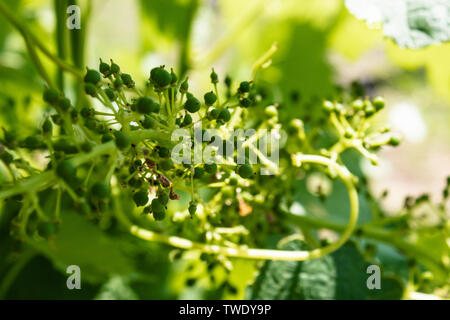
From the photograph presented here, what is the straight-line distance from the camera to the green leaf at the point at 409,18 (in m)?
1.04

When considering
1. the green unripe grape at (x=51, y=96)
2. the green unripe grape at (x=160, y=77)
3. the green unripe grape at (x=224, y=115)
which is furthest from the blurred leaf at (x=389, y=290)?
the green unripe grape at (x=51, y=96)

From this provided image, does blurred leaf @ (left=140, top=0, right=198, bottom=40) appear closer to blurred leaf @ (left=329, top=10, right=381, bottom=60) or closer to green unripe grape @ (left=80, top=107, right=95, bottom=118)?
blurred leaf @ (left=329, top=10, right=381, bottom=60)

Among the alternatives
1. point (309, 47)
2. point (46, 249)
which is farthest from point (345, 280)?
point (309, 47)

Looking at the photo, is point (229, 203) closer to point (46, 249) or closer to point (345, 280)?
point (345, 280)

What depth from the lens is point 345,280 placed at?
1.13m

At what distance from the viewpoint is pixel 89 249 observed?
140cm

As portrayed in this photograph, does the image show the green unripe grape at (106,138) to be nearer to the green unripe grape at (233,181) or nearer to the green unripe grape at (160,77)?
the green unripe grape at (160,77)

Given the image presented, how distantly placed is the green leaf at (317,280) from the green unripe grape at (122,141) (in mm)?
525

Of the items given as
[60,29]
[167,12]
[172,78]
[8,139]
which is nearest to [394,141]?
[172,78]

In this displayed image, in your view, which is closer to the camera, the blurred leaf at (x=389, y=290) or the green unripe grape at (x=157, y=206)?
the green unripe grape at (x=157, y=206)

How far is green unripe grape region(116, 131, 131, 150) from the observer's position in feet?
2.31

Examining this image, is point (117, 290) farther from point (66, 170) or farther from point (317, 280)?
point (66, 170)

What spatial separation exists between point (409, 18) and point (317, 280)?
0.61m
